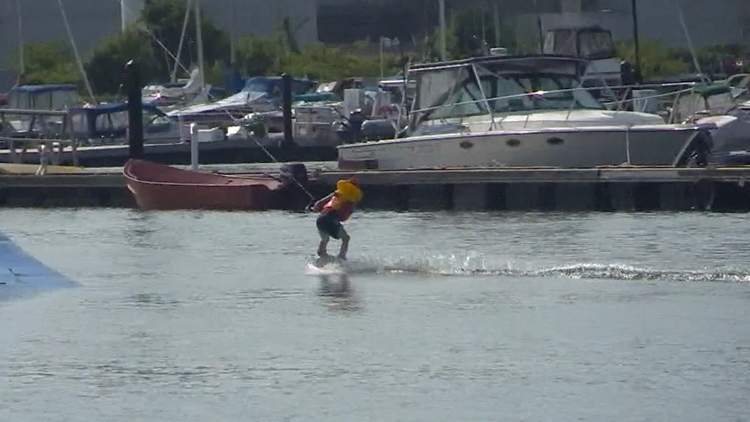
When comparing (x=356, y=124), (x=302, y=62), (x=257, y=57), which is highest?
(x=257, y=57)

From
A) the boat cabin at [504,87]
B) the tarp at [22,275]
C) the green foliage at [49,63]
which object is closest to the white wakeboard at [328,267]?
the tarp at [22,275]

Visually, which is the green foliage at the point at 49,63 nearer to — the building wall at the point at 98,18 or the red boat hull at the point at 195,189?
the building wall at the point at 98,18

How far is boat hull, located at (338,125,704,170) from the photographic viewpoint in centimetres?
3017

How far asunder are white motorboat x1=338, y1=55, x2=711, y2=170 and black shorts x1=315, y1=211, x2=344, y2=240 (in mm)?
9951

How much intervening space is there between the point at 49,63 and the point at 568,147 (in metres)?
41.9

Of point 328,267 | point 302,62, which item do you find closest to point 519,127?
point 328,267

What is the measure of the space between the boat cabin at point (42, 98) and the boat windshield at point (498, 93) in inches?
914

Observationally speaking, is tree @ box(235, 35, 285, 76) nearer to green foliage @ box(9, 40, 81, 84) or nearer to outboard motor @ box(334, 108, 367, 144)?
green foliage @ box(9, 40, 81, 84)

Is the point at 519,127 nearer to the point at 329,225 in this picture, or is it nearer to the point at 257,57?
the point at 329,225

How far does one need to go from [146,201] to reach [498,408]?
19.6m

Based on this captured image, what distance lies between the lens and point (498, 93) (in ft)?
104

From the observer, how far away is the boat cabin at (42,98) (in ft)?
175

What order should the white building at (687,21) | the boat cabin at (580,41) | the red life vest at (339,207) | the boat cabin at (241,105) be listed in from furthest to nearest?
1. the white building at (687,21)
2. the boat cabin at (241,105)
3. the boat cabin at (580,41)
4. the red life vest at (339,207)

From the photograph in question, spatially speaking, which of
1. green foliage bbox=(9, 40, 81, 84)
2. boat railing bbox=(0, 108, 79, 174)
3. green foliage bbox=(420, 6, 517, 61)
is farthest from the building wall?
boat railing bbox=(0, 108, 79, 174)
